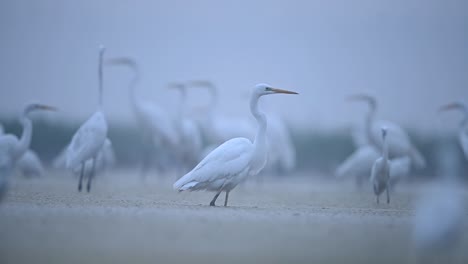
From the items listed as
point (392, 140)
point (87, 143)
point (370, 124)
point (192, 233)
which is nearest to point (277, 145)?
point (370, 124)

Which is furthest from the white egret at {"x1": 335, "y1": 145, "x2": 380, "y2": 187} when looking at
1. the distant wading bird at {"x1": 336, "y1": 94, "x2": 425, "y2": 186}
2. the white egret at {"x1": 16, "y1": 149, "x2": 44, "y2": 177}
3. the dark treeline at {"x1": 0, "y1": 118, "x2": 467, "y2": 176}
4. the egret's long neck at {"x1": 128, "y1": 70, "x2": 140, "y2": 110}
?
the white egret at {"x1": 16, "y1": 149, "x2": 44, "y2": 177}

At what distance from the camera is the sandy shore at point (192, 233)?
669 centimetres

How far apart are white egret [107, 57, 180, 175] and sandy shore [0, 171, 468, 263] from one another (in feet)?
24.9

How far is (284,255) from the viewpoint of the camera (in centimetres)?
678

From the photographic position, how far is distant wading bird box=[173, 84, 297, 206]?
10164 mm

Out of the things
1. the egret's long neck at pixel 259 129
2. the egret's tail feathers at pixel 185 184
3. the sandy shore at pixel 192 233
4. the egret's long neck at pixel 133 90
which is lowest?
the sandy shore at pixel 192 233

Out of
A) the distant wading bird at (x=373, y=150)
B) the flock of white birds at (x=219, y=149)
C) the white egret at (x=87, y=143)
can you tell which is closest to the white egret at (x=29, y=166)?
the flock of white birds at (x=219, y=149)

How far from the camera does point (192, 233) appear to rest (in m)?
7.66

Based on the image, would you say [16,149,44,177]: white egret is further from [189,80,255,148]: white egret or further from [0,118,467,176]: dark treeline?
[0,118,467,176]: dark treeline

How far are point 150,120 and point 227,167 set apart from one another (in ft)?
28.3

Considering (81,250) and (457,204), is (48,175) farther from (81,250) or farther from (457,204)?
(457,204)

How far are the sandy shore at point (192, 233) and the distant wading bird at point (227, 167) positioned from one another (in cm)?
34

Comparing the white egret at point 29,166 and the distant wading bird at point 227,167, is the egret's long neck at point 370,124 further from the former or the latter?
the white egret at point 29,166

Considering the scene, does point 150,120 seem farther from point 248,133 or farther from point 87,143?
point 87,143
